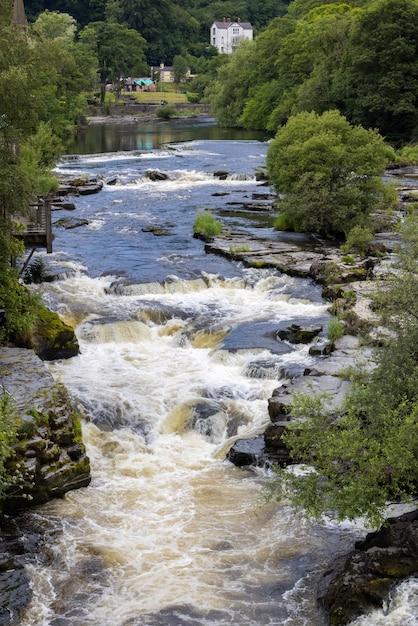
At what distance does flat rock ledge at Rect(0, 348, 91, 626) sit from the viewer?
12.4 m

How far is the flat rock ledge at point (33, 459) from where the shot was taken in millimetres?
12438

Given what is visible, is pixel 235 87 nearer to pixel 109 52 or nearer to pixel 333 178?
pixel 109 52

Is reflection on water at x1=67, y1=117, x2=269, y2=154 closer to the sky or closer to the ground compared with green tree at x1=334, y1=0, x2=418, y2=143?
closer to the ground

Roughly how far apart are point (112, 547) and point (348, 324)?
10712 millimetres

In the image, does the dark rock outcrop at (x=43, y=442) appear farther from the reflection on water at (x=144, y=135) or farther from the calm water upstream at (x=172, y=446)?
the reflection on water at (x=144, y=135)

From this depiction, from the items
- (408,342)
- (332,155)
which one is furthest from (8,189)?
(332,155)

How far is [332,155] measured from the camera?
3114cm

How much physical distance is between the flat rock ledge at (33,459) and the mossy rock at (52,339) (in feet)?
10.5

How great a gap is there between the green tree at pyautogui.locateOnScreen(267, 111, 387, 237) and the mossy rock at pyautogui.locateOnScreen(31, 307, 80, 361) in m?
13.8

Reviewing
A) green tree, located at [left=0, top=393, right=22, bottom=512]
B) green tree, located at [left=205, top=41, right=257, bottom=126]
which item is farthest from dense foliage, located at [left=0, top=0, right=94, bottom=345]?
green tree, located at [left=205, top=41, right=257, bottom=126]

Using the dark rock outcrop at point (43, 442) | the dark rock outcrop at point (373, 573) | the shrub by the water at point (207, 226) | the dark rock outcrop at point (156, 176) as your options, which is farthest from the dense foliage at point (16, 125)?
the dark rock outcrop at point (156, 176)

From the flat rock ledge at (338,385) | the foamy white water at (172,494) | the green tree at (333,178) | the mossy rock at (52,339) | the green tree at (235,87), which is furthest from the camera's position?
the green tree at (235,87)

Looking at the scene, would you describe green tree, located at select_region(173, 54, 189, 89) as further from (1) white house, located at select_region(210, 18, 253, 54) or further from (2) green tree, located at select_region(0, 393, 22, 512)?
(2) green tree, located at select_region(0, 393, 22, 512)

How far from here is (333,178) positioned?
3153 cm
